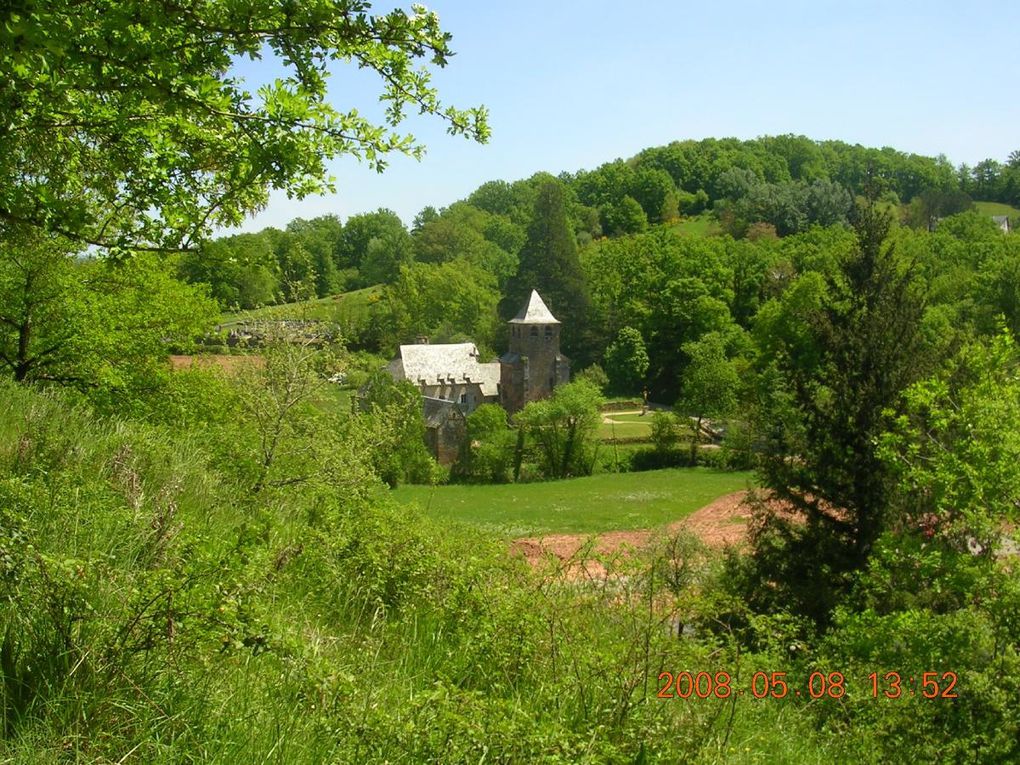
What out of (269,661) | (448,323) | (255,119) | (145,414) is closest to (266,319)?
(145,414)

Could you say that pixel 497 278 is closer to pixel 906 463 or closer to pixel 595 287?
pixel 595 287

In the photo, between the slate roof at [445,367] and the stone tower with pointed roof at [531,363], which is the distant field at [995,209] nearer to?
the stone tower with pointed roof at [531,363]

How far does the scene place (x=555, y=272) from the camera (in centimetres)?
6303

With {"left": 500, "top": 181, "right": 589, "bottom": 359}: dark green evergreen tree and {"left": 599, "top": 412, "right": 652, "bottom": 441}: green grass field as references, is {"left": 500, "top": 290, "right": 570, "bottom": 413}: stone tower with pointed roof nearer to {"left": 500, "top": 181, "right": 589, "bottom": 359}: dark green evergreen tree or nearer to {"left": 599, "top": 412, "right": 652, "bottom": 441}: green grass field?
{"left": 599, "top": 412, "right": 652, "bottom": 441}: green grass field

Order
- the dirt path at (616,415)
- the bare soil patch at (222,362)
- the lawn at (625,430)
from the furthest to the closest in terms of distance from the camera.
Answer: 1. the dirt path at (616,415)
2. the lawn at (625,430)
3. the bare soil patch at (222,362)

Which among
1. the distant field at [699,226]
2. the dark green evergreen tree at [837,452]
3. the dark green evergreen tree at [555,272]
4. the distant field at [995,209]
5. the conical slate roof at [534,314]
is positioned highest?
the distant field at [995,209]

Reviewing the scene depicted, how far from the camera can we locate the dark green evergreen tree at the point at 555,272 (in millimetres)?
63000

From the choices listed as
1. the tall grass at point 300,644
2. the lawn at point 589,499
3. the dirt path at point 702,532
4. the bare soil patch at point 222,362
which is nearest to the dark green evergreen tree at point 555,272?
the lawn at point 589,499

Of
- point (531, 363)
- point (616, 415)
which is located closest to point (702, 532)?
point (531, 363)

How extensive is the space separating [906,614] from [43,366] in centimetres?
1443

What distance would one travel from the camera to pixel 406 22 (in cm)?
380

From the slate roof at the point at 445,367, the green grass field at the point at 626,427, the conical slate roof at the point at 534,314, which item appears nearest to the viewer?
the green grass field at the point at 626,427

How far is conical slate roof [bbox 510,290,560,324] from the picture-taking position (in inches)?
2008

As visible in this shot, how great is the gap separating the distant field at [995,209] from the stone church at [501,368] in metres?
75.9
